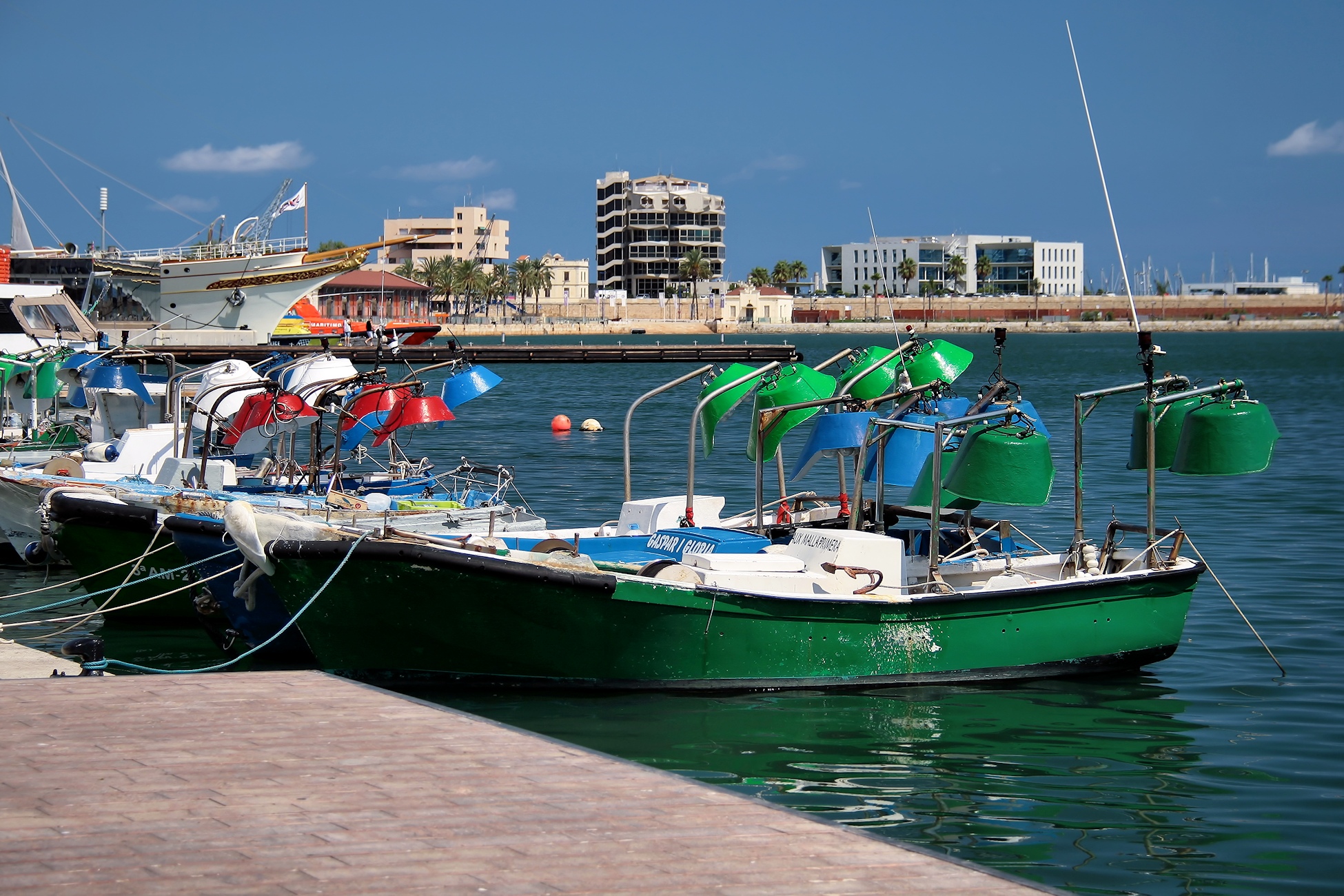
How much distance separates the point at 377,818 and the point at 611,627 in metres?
5.50

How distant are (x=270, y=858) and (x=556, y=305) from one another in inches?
7374

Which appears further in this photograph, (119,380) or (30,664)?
(119,380)

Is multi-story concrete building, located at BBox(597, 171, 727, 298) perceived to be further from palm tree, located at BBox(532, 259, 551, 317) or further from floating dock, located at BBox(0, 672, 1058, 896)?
floating dock, located at BBox(0, 672, 1058, 896)

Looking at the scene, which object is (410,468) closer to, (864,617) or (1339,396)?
(864,617)

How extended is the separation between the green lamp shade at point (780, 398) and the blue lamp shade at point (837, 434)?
0.38 meters

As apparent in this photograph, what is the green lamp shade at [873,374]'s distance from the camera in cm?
1706

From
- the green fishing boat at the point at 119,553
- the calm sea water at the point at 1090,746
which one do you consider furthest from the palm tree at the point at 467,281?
the green fishing boat at the point at 119,553

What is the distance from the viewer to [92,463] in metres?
21.0

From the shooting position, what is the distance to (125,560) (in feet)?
53.1

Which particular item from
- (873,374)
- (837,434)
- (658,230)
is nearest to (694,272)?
(658,230)

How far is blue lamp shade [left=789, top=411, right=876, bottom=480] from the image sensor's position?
14.8 meters

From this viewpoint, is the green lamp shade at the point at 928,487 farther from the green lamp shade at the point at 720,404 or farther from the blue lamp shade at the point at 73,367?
the blue lamp shade at the point at 73,367

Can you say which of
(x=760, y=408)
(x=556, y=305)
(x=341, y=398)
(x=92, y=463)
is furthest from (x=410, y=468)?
(x=556, y=305)

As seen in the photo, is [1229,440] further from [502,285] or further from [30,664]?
[502,285]
